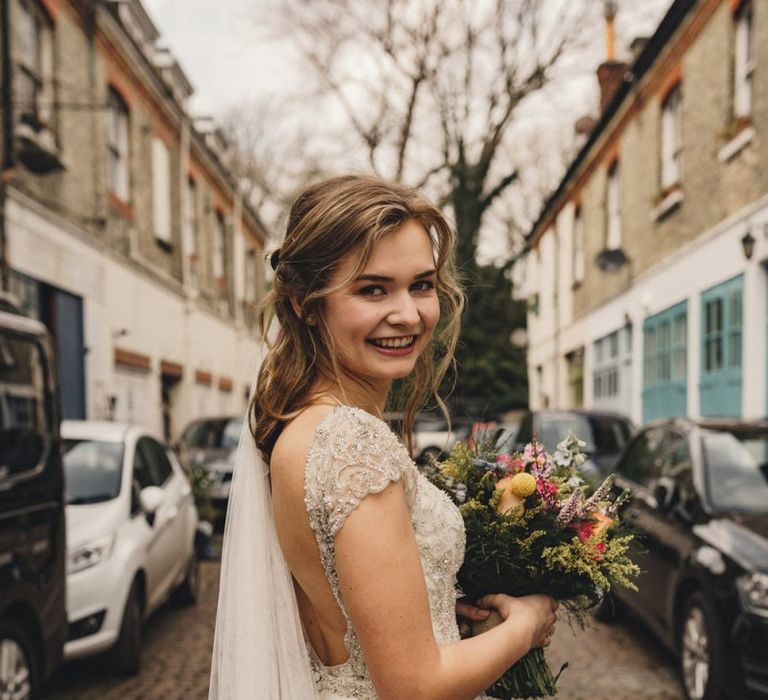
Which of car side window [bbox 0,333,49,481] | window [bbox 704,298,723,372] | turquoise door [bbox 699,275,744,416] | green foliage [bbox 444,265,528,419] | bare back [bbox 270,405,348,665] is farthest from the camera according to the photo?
green foliage [bbox 444,265,528,419]

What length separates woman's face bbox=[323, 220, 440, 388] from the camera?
171 centimetres

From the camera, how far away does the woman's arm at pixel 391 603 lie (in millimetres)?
1455

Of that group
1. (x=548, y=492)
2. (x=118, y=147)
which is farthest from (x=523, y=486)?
(x=118, y=147)

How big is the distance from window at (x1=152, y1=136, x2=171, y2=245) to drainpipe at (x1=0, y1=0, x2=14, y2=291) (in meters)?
6.73

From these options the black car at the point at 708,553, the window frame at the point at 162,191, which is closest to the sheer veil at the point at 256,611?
the black car at the point at 708,553

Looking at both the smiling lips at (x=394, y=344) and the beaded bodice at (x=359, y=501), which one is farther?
the smiling lips at (x=394, y=344)

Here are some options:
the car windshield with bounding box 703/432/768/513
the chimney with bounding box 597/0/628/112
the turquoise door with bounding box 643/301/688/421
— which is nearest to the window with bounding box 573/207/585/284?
the chimney with bounding box 597/0/628/112

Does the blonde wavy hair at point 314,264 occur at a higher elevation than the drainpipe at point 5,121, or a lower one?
lower

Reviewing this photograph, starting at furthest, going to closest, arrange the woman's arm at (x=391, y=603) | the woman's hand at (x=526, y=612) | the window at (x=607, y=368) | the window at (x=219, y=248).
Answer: the window at (x=219, y=248) → the window at (x=607, y=368) → the woman's hand at (x=526, y=612) → the woman's arm at (x=391, y=603)

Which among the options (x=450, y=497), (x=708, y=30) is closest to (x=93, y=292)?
(x=708, y=30)

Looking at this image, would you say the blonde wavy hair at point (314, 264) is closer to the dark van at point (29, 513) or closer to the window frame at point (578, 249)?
the dark van at point (29, 513)

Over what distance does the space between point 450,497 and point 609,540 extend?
396 mm

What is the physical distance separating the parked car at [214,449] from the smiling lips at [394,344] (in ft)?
32.1

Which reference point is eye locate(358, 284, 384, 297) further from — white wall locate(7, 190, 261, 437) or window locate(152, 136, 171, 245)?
window locate(152, 136, 171, 245)
